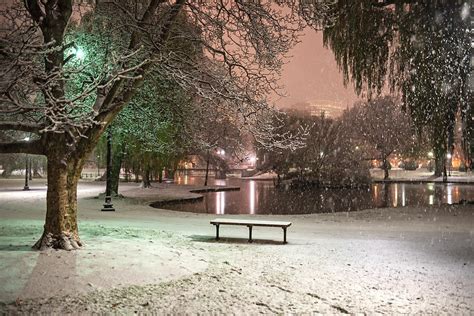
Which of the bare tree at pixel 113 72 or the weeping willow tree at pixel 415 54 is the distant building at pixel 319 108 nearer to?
the weeping willow tree at pixel 415 54

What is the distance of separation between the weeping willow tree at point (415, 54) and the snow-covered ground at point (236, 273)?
5.72 metres

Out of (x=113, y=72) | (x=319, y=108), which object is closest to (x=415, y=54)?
(x=113, y=72)

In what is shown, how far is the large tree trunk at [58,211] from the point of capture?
8258 mm

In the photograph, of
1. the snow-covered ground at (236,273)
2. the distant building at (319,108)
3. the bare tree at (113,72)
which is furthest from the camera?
the distant building at (319,108)

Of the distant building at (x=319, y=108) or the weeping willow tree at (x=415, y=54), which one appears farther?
the distant building at (x=319, y=108)

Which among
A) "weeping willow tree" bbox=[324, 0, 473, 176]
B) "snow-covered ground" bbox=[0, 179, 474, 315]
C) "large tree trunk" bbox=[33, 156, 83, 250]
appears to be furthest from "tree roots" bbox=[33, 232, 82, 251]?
"weeping willow tree" bbox=[324, 0, 473, 176]

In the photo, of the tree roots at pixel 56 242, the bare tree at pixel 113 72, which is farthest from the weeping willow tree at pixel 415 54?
the tree roots at pixel 56 242

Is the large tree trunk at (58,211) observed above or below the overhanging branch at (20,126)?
below

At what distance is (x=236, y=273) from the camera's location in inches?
281

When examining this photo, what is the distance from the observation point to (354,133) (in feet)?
180

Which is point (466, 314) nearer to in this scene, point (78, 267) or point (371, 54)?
point (78, 267)

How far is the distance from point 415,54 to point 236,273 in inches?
461

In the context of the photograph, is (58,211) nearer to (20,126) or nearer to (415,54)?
(20,126)

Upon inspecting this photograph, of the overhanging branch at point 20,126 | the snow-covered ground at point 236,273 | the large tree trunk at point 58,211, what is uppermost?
the overhanging branch at point 20,126
